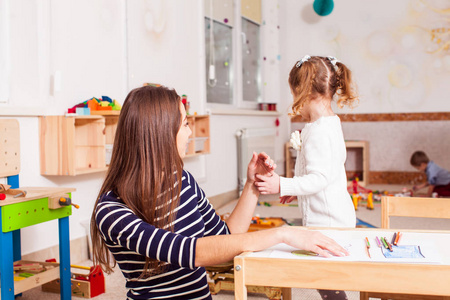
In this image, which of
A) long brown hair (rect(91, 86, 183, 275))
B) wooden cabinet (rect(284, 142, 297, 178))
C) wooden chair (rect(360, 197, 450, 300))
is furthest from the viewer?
wooden cabinet (rect(284, 142, 297, 178))

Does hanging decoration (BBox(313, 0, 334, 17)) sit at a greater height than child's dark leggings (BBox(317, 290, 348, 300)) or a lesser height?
greater

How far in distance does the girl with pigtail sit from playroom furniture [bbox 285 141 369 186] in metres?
4.15

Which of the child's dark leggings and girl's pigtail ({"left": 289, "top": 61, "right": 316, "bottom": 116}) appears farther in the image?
girl's pigtail ({"left": 289, "top": 61, "right": 316, "bottom": 116})

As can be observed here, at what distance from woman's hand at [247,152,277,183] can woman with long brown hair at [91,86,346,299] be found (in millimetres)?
233

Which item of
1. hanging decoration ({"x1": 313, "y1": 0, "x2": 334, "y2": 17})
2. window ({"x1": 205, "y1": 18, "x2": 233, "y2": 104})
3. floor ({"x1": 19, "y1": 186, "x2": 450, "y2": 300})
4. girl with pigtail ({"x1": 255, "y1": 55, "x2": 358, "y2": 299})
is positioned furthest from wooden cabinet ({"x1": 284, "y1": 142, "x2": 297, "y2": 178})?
girl with pigtail ({"x1": 255, "y1": 55, "x2": 358, "y2": 299})

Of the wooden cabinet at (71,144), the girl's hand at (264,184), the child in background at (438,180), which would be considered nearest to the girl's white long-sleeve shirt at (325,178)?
the girl's hand at (264,184)

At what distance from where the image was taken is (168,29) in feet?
12.0

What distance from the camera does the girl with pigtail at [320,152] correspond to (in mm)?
1553

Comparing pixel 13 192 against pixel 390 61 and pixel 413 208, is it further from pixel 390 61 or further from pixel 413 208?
pixel 390 61

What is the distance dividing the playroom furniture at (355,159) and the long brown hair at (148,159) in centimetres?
488

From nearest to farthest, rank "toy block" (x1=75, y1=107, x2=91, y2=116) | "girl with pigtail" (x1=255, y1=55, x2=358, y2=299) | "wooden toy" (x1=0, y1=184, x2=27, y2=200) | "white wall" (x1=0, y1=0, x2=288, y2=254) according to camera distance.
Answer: "girl with pigtail" (x1=255, y1=55, x2=358, y2=299)
"wooden toy" (x1=0, y1=184, x2=27, y2=200)
"white wall" (x1=0, y1=0, x2=288, y2=254)
"toy block" (x1=75, y1=107, x2=91, y2=116)

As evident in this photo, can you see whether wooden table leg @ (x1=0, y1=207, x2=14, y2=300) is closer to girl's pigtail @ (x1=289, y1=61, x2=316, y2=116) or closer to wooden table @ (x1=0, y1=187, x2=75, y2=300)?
wooden table @ (x1=0, y1=187, x2=75, y2=300)

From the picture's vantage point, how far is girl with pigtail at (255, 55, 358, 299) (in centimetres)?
155

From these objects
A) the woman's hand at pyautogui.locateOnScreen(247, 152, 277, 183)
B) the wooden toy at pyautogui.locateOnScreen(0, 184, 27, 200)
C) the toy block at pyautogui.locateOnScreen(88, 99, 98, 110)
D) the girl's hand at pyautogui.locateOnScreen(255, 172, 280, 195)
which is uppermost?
the toy block at pyautogui.locateOnScreen(88, 99, 98, 110)
